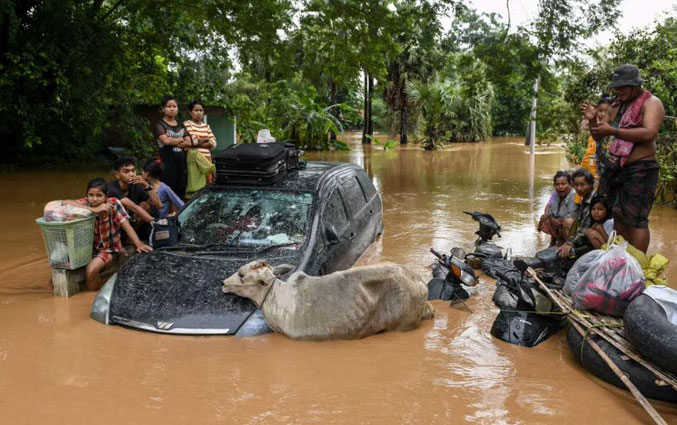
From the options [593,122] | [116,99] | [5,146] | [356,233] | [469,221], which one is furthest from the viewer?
[5,146]

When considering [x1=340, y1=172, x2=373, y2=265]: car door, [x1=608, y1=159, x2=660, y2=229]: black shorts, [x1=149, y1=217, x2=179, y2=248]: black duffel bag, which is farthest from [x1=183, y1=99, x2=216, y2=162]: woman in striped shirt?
[x1=608, y1=159, x2=660, y2=229]: black shorts

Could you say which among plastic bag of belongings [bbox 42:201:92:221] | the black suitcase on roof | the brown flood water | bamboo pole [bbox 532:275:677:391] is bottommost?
the brown flood water

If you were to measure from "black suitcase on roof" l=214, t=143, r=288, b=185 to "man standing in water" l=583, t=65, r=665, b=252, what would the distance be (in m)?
3.07

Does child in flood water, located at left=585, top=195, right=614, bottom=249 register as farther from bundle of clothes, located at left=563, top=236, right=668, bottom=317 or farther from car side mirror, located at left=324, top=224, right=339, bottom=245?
car side mirror, located at left=324, top=224, right=339, bottom=245

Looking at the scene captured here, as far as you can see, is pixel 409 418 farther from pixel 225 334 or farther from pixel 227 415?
pixel 225 334

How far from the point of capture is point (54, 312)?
17.9 feet

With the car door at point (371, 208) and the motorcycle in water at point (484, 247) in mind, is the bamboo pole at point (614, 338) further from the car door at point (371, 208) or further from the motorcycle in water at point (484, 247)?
the car door at point (371, 208)

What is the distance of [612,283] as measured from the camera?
4.54 meters

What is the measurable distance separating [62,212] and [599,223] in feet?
17.7

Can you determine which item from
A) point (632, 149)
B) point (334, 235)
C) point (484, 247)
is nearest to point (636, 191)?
point (632, 149)

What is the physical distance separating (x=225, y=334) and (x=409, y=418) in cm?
159

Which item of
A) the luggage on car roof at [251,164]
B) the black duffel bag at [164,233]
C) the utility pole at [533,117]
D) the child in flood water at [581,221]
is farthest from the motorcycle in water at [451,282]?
the utility pole at [533,117]

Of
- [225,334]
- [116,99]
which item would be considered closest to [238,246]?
[225,334]

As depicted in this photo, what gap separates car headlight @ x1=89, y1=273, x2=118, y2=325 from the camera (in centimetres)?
491
